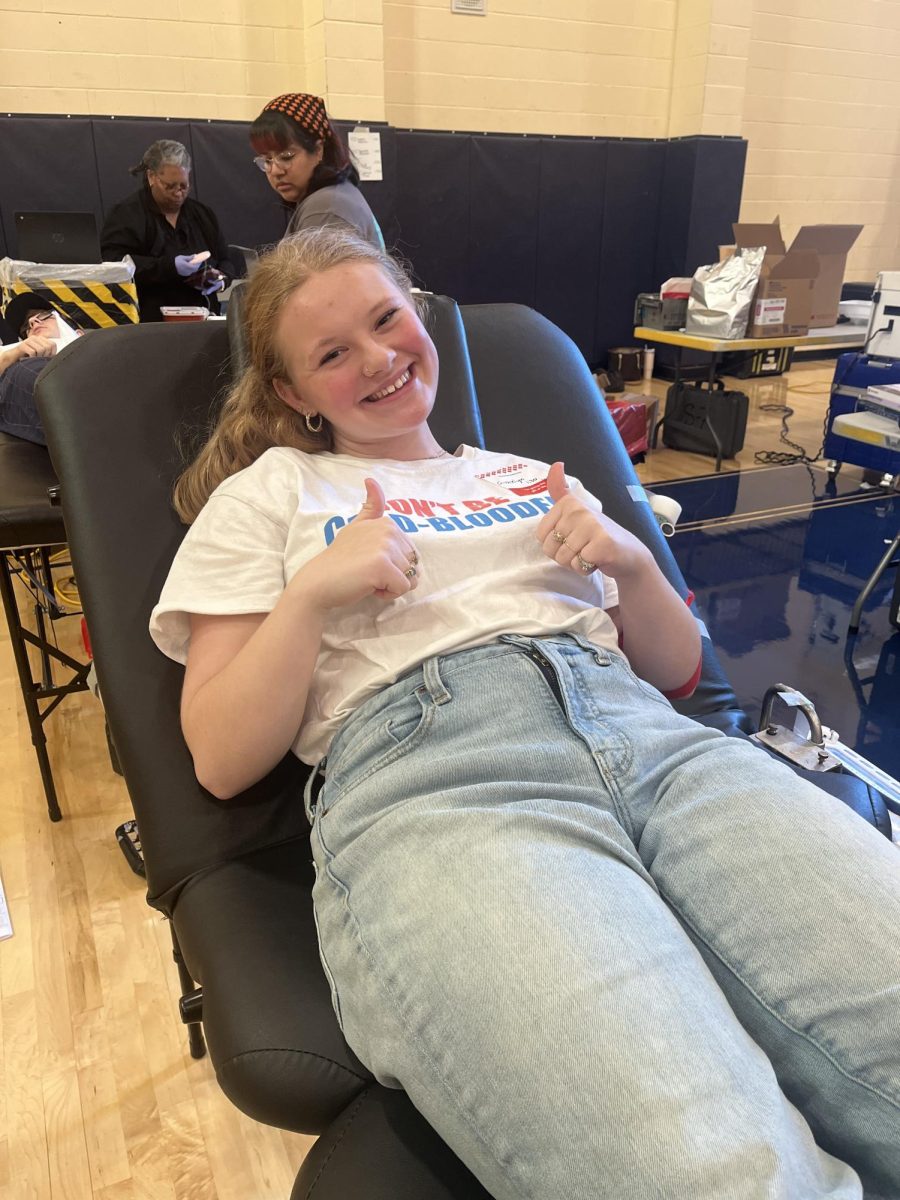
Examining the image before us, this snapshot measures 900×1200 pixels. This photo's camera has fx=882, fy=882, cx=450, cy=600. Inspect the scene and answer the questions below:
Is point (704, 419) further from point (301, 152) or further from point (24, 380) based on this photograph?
point (24, 380)

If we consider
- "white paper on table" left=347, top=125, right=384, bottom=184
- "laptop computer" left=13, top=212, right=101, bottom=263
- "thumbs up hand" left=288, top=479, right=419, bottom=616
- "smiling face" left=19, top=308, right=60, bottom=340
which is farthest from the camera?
"white paper on table" left=347, top=125, right=384, bottom=184

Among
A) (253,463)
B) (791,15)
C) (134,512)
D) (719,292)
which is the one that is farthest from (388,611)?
(791,15)

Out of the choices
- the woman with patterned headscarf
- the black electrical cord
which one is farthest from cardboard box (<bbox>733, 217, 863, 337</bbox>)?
the woman with patterned headscarf

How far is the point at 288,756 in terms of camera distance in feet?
3.62

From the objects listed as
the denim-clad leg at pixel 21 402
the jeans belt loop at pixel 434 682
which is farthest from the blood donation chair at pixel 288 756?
the denim-clad leg at pixel 21 402

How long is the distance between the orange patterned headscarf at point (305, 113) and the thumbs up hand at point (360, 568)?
6.37 feet

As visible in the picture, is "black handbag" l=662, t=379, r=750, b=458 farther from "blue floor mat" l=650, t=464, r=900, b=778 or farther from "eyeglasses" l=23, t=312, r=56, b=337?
"eyeglasses" l=23, t=312, r=56, b=337

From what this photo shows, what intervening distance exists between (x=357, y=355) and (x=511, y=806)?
591 mm

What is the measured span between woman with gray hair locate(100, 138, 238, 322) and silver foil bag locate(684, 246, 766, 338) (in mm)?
2128

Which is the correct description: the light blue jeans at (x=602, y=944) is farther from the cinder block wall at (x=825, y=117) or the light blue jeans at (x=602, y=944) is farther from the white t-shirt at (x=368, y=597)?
the cinder block wall at (x=825, y=117)

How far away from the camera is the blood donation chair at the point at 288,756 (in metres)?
0.77

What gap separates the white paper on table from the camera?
4699 millimetres

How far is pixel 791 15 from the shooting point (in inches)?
227

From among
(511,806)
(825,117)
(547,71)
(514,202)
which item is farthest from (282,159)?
(825,117)
